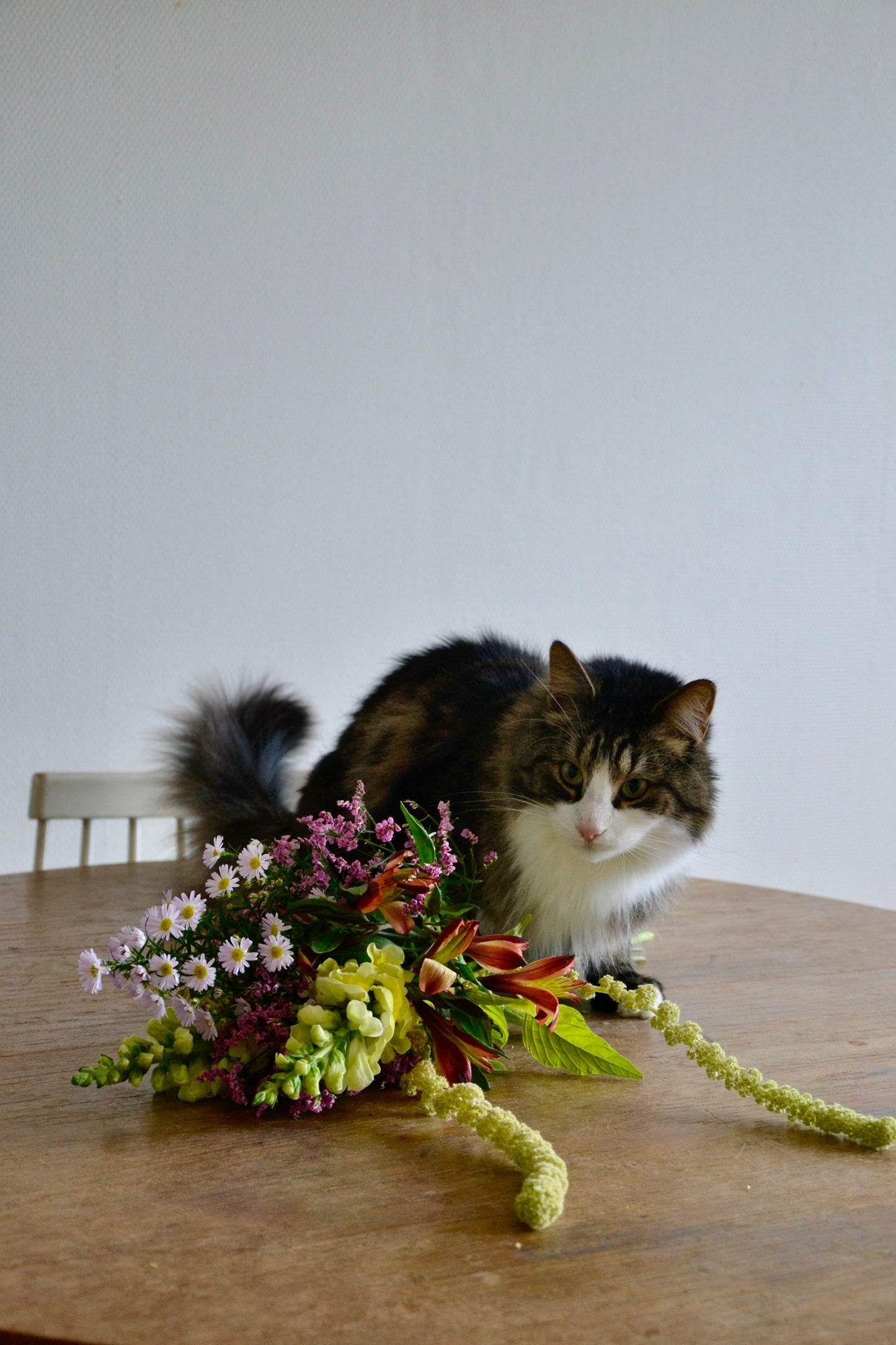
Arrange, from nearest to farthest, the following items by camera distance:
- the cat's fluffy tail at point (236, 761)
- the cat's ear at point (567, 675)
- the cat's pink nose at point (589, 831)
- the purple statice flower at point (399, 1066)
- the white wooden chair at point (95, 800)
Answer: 1. the purple statice flower at point (399, 1066)
2. the cat's pink nose at point (589, 831)
3. the cat's ear at point (567, 675)
4. the cat's fluffy tail at point (236, 761)
5. the white wooden chair at point (95, 800)

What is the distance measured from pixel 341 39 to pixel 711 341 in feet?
3.65

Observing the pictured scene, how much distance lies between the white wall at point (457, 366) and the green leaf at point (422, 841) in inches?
62.5

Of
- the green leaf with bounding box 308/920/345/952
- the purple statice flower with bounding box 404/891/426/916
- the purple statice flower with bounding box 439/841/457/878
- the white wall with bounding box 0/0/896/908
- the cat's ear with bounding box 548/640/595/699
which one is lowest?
the green leaf with bounding box 308/920/345/952

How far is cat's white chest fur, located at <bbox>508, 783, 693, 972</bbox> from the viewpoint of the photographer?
126cm

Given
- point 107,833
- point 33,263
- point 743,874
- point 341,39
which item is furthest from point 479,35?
point 743,874

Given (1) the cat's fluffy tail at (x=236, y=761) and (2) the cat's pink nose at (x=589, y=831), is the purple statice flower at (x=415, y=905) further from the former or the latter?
(1) the cat's fluffy tail at (x=236, y=761)

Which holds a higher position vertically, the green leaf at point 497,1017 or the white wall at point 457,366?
the white wall at point 457,366

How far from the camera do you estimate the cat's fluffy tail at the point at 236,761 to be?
5.86 feet

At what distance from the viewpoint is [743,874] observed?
3012mm

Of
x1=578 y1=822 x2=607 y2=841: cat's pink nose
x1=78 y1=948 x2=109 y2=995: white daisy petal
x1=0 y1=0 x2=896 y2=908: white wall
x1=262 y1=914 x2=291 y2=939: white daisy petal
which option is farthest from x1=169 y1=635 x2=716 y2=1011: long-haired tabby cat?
x1=0 y1=0 x2=896 y2=908: white wall

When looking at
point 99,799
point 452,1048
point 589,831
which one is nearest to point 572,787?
point 589,831

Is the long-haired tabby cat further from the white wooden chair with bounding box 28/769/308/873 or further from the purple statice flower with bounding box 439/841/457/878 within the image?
the white wooden chair with bounding box 28/769/308/873

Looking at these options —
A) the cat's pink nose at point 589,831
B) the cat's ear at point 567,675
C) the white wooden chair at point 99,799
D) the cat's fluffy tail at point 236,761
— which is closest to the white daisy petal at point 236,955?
the cat's pink nose at point 589,831

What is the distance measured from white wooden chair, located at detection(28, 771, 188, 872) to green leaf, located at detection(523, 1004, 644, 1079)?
3.28 feet
